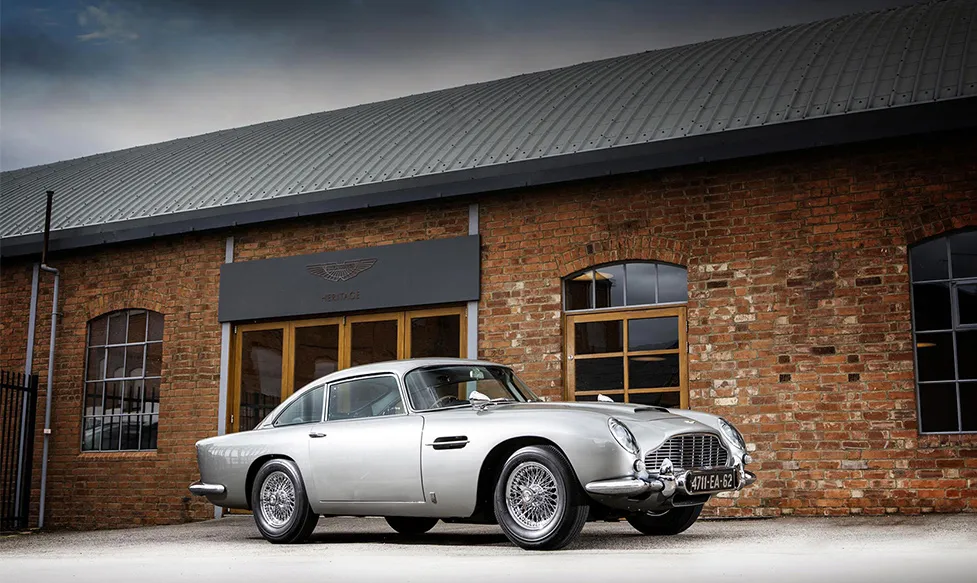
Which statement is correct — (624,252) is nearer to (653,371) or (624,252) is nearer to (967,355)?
(653,371)

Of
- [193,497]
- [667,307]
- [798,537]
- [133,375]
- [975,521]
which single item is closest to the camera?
[798,537]

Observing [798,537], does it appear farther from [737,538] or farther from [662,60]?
[662,60]

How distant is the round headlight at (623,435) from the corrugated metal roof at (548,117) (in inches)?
179

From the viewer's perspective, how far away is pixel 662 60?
1373 centimetres

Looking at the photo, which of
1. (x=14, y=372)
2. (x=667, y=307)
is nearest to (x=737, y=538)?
(x=667, y=307)

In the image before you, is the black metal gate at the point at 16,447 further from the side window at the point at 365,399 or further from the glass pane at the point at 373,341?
the side window at the point at 365,399

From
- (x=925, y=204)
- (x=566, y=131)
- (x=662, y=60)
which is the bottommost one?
(x=925, y=204)

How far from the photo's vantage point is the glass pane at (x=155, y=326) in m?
14.2

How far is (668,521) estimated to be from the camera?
811 cm

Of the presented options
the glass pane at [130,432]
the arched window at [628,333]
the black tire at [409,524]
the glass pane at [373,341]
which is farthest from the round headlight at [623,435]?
the glass pane at [130,432]

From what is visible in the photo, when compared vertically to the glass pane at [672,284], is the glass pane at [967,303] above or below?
below

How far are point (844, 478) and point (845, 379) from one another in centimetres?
91

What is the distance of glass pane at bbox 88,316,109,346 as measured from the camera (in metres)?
14.6

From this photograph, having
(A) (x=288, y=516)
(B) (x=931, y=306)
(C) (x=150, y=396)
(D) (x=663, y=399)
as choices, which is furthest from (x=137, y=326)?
(B) (x=931, y=306)
